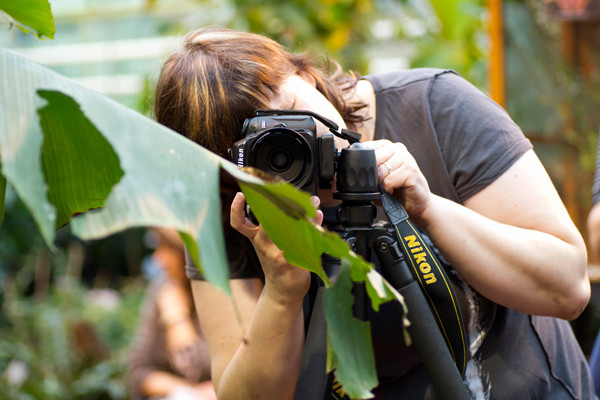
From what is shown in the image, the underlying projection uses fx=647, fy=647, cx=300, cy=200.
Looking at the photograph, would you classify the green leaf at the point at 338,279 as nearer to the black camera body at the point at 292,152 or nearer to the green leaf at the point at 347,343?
the green leaf at the point at 347,343

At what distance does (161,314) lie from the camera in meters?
2.39

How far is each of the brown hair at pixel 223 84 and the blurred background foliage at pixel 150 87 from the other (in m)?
0.18

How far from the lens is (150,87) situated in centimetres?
211

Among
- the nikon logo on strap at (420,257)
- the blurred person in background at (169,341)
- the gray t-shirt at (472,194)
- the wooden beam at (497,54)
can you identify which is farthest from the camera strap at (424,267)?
the wooden beam at (497,54)

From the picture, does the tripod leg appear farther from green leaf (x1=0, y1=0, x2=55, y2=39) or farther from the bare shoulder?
green leaf (x1=0, y1=0, x2=55, y2=39)

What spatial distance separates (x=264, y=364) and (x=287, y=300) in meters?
0.15

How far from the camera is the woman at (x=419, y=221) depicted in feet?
3.25

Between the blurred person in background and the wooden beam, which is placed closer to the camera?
the blurred person in background

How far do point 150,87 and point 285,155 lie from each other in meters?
1.27

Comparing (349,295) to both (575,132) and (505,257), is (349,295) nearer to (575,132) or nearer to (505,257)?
(505,257)

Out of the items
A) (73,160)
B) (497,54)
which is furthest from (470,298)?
(497,54)

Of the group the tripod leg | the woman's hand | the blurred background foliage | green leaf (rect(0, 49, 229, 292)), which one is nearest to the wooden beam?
the blurred background foliage

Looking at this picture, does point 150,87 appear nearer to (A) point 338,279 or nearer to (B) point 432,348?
(B) point 432,348

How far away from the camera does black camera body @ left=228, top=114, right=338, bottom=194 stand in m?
0.95
